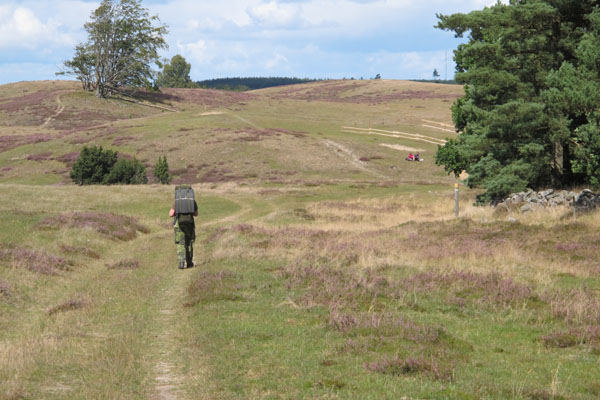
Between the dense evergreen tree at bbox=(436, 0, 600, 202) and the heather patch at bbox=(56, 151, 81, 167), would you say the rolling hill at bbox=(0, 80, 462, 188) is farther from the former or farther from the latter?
the dense evergreen tree at bbox=(436, 0, 600, 202)

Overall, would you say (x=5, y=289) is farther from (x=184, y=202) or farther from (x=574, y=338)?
(x=574, y=338)

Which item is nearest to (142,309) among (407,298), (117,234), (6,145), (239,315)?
(239,315)

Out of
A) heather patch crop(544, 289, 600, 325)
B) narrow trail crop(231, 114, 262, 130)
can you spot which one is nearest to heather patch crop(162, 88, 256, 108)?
narrow trail crop(231, 114, 262, 130)

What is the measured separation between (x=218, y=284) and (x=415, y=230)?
14.1 meters

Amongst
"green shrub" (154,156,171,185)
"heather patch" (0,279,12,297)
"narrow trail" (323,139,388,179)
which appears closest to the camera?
"heather patch" (0,279,12,297)

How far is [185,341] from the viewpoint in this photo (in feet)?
35.1

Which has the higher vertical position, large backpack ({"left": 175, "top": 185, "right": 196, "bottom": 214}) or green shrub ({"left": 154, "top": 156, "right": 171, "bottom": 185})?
large backpack ({"left": 175, "top": 185, "right": 196, "bottom": 214})

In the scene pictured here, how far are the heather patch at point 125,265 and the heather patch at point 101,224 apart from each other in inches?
272

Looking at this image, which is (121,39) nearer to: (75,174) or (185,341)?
(75,174)

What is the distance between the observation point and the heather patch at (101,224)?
27.4 meters

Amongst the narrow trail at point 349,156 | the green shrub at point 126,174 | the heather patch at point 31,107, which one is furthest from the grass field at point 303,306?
the heather patch at point 31,107

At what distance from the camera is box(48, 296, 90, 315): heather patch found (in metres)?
13.5

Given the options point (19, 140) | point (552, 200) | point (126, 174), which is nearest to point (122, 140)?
point (19, 140)

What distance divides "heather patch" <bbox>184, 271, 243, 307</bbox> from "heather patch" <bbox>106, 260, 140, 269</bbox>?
3.46 metres
